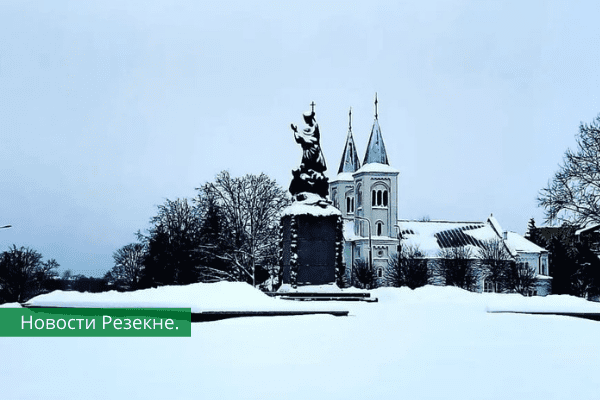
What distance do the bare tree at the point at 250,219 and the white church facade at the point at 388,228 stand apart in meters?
41.1

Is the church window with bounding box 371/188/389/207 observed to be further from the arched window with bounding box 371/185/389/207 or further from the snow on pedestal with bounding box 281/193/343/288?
the snow on pedestal with bounding box 281/193/343/288

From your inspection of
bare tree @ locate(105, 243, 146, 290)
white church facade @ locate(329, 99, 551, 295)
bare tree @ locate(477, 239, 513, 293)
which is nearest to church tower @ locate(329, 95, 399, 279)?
white church facade @ locate(329, 99, 551, 295)

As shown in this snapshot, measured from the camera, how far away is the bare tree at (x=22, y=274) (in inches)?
1994

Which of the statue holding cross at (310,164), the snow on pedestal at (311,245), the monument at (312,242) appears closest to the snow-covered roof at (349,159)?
the statue holding cross at (310,164)

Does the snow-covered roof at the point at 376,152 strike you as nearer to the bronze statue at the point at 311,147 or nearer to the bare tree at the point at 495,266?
the bare tree at the point at 495,266

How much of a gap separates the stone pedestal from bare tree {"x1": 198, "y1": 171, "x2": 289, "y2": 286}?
24.7 metres

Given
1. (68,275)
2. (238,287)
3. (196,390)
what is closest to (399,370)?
(196,390)

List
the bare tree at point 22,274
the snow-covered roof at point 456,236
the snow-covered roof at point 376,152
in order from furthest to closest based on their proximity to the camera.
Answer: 1. the snow-covered roof at point 376,152
2. the snow-covered roof at point 456,236
3. the bare tree at point 22,274

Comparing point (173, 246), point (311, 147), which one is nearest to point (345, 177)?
point (173, 246)

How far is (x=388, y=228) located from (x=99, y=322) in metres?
85.0

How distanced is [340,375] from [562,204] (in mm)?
26294

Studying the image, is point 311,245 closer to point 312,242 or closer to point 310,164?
point 312,242

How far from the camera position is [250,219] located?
2078 inches

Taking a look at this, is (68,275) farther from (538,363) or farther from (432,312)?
(538,363)
